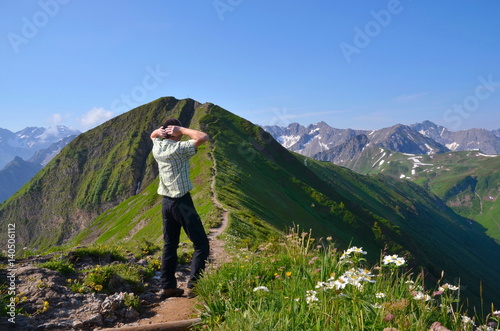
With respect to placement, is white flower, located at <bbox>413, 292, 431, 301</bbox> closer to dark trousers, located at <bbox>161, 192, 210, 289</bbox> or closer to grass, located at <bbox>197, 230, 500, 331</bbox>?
grass, located at <bbox>197, 230, 500, 331</bbox>

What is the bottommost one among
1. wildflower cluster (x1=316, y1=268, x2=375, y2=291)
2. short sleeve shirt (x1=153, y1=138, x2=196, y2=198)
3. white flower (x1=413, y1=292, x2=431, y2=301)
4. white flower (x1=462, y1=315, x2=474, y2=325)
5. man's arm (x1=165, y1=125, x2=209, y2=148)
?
white flower (x1=462, y1=315, x2=474, y2=325)

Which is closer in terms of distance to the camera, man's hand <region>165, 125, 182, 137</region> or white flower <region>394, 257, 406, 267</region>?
white flower <region>394, 257, 406, 267</region>

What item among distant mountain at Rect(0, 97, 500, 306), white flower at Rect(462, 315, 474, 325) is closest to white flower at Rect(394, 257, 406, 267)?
white flower at Rect(462, 315, 474, 325)

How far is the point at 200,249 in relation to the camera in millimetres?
8203

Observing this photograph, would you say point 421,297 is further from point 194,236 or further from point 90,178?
point 90,178

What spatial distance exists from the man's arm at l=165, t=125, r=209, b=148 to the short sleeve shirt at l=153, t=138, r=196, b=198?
153mm

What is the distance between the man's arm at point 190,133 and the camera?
25.8ft

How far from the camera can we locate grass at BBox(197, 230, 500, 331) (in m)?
4.21

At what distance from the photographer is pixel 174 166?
27.0 ft

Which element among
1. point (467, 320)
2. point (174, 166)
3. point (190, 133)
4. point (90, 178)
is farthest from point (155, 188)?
point (467, 320)

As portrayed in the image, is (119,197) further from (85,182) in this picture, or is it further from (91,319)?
(91,319)

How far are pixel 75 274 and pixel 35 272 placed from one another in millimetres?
1109

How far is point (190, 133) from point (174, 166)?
987 mm

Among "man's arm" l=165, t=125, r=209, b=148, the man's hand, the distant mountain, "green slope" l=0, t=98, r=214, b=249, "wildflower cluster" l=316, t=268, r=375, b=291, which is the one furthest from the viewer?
"green slope" l=0, t=98, r=214, b=249
